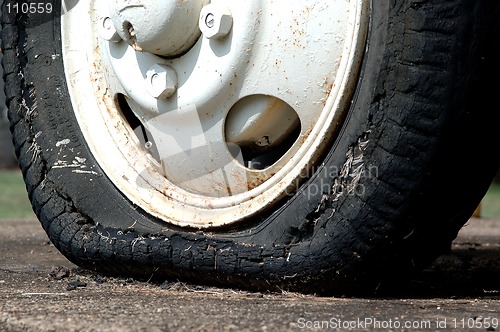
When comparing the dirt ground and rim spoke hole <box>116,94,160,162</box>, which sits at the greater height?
rim spoke hole <box>116,94,160,162</box>

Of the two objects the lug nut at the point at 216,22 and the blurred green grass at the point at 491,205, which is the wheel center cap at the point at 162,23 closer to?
the lug nut at the point at 216,22

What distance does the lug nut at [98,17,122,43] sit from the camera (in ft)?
7.53

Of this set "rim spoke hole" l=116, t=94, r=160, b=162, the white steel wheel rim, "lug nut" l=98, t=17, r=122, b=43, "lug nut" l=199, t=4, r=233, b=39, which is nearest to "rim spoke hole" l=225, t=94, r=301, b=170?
the white steel wheel rim

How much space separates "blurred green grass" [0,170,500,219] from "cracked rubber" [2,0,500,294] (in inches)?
102

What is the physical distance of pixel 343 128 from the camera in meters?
1.85

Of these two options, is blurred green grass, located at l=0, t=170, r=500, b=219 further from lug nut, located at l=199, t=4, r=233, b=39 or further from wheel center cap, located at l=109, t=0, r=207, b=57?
lug nut, located at l=199, t=4, r=233, b=39

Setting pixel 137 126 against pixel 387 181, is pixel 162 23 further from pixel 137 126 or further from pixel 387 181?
pixel 387 181

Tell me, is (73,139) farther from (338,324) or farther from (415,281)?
(338,324)

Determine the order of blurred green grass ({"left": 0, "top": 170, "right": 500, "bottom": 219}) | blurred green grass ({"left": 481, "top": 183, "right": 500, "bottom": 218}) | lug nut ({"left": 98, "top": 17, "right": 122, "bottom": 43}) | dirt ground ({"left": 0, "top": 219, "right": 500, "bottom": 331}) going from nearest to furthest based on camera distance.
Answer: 1. dirt ground ({"left": 0, "top": 219, "right": 500, "bottom": 331})
2. lug nut ({"left": 98, "top": 17, "right": 122, "bottom": 43})
3. blurred green grass ({"left": 0, "top": 170, "right": 500, "bottom": 219})
4. blurred green grass ({"left": 481, "top": 183, "right": 500, "bottom": 218})

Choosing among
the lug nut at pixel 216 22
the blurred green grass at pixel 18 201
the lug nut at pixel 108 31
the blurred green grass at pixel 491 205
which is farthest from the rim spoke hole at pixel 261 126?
the blurred green grass at pixel 491 205

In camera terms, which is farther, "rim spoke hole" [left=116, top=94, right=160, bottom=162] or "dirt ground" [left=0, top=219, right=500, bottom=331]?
"rim spoke hole" [left=116, top=94, right=160, bottom=162]

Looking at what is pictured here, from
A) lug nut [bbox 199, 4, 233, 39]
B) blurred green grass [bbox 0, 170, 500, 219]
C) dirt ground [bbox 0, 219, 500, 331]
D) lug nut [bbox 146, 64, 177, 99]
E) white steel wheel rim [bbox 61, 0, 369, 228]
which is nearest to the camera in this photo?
dirt ground [bbox 0, 219, 500, 331]

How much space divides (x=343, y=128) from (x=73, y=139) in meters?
0.82

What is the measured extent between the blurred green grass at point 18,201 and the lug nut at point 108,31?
2250 millimetres
